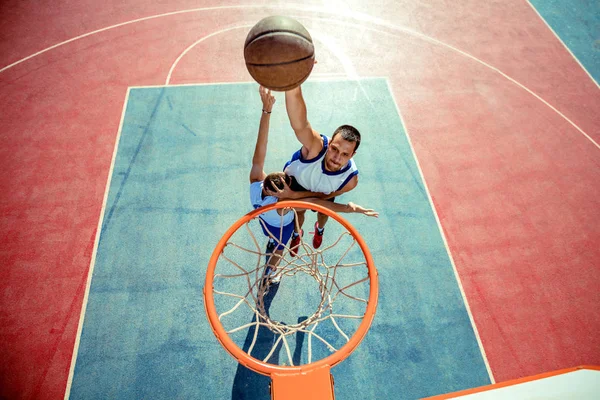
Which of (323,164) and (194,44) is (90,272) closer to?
(323,164)

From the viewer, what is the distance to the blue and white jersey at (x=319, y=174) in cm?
338

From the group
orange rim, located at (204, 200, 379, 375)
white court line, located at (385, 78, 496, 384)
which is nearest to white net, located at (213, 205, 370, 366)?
orange rim, located at (204, 200, 379, 375)

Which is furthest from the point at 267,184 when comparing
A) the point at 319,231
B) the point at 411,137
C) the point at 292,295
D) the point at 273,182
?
the point at 411,137

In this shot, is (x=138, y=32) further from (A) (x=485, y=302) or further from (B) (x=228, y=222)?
(A) (x=485, y=302)

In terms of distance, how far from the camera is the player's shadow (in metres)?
3.53

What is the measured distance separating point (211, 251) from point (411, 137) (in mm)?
3435

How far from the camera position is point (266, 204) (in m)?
3.09

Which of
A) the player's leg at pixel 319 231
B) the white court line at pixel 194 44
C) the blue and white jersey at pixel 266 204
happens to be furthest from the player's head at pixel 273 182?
the white court line at pixel 194 44

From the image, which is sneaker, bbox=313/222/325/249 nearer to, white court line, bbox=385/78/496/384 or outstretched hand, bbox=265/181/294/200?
outstretched hand, bbox=265/181/294/200

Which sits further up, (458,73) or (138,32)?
(138,32)

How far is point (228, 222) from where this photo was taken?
4.57 metres

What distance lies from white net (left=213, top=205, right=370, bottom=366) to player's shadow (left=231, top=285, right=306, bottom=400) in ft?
0.03

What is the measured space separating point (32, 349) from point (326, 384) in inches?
132


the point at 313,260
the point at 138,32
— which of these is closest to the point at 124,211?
the point at 313,260
